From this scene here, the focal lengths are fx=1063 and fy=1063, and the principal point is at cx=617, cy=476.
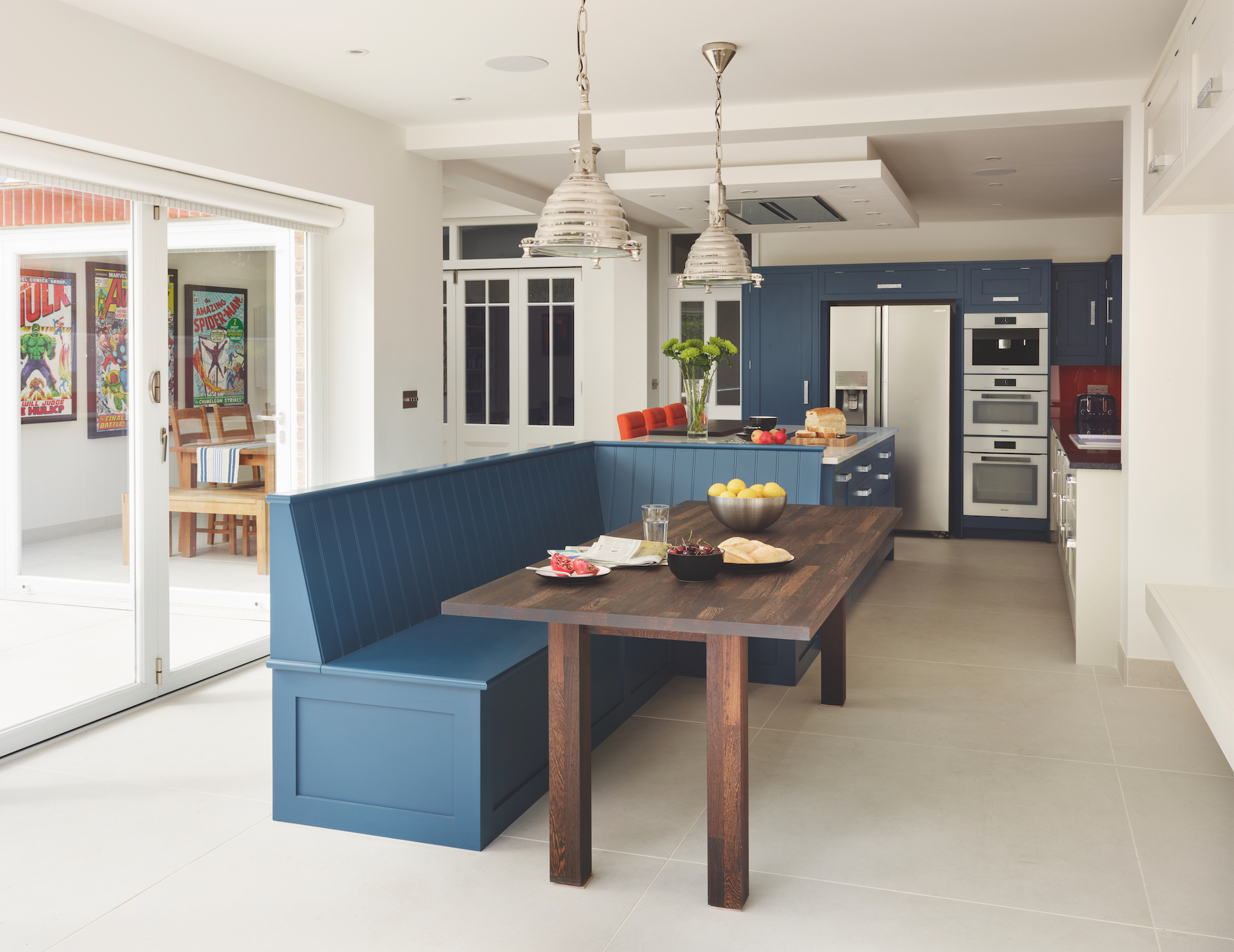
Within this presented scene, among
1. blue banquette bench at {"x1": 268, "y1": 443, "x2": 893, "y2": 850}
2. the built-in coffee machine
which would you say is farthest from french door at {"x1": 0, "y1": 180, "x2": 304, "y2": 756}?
the built-in coffee machine

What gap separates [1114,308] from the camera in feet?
26.2

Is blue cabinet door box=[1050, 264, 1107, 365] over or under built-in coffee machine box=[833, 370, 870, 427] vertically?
over

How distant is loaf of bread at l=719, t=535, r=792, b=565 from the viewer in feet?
9.14

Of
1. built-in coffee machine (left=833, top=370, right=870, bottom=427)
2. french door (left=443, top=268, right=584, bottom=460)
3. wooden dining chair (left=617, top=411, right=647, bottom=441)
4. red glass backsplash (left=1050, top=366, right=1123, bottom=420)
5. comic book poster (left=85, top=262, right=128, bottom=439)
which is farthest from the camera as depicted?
french door (left=443, top=268, right=584, bottom=460)

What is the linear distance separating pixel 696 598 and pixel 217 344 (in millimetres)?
2970

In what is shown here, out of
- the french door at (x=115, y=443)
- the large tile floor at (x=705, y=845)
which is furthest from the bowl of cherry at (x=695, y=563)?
the french door at (x=115, y=443)

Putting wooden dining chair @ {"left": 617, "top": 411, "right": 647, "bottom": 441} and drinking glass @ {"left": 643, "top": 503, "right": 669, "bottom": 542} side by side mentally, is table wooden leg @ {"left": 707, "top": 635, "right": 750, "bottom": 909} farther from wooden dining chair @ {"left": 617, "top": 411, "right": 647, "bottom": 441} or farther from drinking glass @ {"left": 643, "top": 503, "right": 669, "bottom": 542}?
wooden dining chair @ {"left": 617, "top": 411, "right": 647, "bottom": 441}

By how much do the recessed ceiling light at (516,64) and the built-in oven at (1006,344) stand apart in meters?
4.88

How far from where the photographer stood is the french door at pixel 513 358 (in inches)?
363

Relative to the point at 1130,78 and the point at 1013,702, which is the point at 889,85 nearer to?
the point at 1130,78

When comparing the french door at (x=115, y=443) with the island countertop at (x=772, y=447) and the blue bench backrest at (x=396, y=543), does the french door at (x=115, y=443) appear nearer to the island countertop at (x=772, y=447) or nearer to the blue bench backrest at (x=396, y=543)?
the blue bench backrest at (x=396, y=543)

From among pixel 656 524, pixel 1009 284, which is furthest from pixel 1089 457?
pixel 1009 284

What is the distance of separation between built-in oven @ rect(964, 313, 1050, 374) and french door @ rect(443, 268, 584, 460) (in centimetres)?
321

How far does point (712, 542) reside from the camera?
3.21 m
